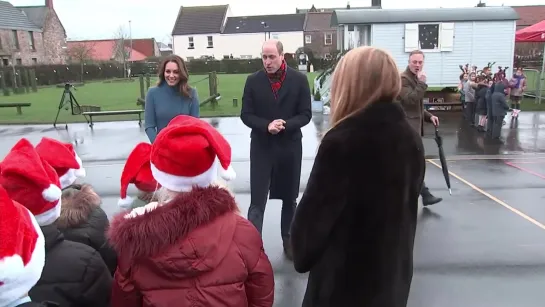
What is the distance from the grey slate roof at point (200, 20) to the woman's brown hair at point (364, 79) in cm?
7210

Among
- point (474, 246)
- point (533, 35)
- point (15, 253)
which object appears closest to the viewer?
point (15, 253)

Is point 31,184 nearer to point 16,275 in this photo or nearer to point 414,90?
point 16,275

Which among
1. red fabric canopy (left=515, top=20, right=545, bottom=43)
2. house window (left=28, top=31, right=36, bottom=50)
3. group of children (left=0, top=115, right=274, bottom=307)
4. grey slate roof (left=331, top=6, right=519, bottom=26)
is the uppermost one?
house window (left=28, top=31, right=36, bottom=50)

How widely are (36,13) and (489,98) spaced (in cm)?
6009

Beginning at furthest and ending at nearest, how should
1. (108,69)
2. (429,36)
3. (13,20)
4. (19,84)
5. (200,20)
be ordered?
(200,20) → (13,20) → (108,69) → (19,84) → (429,36)

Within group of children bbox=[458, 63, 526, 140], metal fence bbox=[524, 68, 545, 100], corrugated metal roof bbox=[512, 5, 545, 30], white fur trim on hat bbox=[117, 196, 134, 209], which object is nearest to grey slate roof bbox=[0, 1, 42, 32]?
metal fence bbox=[524, 68, 545, 100]

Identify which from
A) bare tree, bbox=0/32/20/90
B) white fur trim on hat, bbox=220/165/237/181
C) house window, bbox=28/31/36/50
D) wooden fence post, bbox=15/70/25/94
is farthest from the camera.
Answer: house window, bbox=28/31/36/50

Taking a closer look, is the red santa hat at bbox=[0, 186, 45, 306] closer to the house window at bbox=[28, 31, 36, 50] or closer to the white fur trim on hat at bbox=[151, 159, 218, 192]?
the white fur trim on hat at bbox=[151, 159, 218, 192]

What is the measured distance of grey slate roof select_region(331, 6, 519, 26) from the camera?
17.3 metres

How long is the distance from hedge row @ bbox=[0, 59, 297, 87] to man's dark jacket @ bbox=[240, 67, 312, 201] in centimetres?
4192

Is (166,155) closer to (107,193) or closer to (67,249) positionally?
(67,249)

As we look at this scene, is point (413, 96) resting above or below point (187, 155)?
below

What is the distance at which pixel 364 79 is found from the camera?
2.01 metres

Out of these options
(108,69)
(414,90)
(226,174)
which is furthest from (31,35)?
(226,174)
